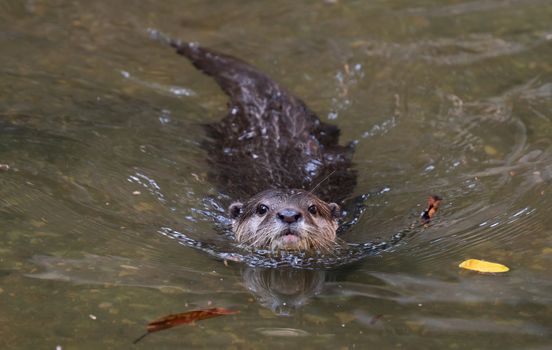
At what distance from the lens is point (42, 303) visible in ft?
12.0

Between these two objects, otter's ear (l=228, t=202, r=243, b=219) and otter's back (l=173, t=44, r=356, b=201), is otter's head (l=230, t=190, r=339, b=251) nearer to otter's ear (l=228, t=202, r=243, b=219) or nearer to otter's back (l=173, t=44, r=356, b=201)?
otter's ear (l=228, t=202, r=243, b=219)

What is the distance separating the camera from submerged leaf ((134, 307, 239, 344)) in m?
3.52

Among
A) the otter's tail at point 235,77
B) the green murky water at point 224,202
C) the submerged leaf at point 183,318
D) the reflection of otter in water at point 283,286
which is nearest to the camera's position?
→ the submerged leaf at point 183,318

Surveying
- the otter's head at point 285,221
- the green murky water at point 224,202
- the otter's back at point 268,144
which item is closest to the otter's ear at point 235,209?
the otter's head at point 285,221

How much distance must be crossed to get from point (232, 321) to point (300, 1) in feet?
15.3

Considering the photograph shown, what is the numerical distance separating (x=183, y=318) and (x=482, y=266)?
4.76 feet

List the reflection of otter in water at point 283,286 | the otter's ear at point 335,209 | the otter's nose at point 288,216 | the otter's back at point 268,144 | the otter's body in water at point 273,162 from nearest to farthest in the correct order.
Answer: the reflection of otter in water at point 283,286
the otter's nose at point 288,216
the otter's body in water at point 273,162
the otter's ear at point 335,209
the otter's back at point 268,144

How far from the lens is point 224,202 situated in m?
5.14

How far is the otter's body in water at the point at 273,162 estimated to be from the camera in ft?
14.6

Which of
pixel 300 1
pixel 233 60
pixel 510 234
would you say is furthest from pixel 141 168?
pixel 300 1

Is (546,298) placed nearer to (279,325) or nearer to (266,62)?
(279,325)

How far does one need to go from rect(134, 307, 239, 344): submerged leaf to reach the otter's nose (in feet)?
2.42

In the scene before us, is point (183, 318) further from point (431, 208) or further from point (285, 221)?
point (431, 208)

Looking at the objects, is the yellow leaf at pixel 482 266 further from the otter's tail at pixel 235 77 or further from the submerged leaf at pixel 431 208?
the otter's tail at pixel 235 77
